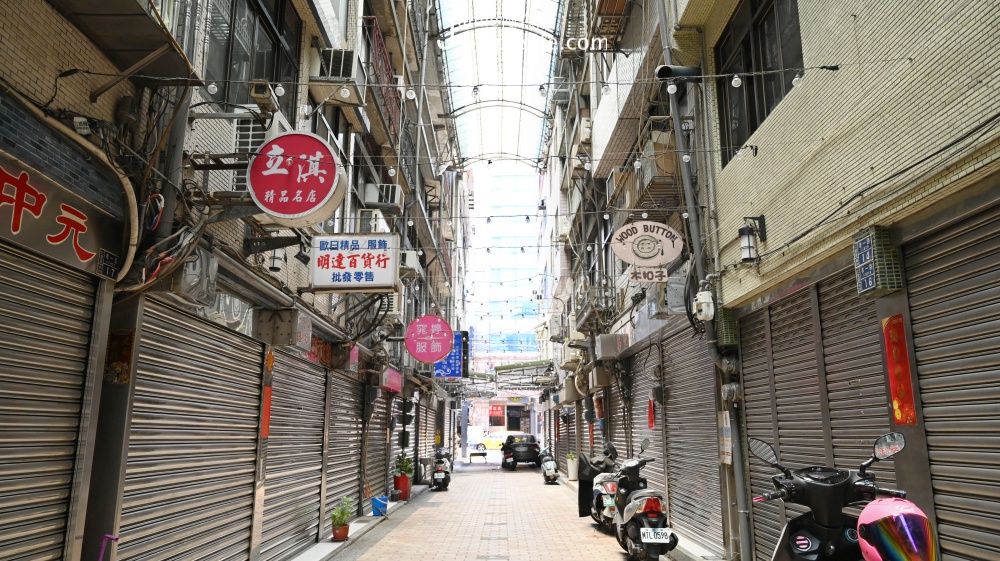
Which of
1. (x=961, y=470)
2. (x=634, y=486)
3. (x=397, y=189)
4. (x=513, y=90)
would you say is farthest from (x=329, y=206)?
(x=513, y=90)

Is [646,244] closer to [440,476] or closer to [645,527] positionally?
[645,527]

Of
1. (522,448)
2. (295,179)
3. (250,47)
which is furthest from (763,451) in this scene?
(522,448)

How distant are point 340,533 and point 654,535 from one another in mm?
5472

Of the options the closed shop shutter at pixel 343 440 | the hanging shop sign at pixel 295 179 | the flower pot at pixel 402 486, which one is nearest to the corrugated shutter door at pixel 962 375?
the hanging shop sign at pixel 295 179

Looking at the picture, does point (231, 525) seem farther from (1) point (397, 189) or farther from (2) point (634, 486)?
(1) point (397, 189)

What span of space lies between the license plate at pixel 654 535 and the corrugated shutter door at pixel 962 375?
4432mm

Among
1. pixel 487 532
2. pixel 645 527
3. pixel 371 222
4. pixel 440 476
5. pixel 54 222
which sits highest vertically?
pixel 371 222

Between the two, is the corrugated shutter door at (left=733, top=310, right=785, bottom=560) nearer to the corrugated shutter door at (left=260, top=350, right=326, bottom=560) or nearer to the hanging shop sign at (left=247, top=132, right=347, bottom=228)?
the hanging shop sign at (left=247, top=132, right=347, bottom=228)

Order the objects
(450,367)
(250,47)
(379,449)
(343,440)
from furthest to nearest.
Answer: (450,367) → (379,449) → (343,440) → (250,47)

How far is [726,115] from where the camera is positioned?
31.6 feet

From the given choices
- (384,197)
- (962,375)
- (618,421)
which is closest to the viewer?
(962,375)

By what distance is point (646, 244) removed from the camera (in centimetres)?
978

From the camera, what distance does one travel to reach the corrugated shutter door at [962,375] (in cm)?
439

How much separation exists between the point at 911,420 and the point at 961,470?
0.55 metres
